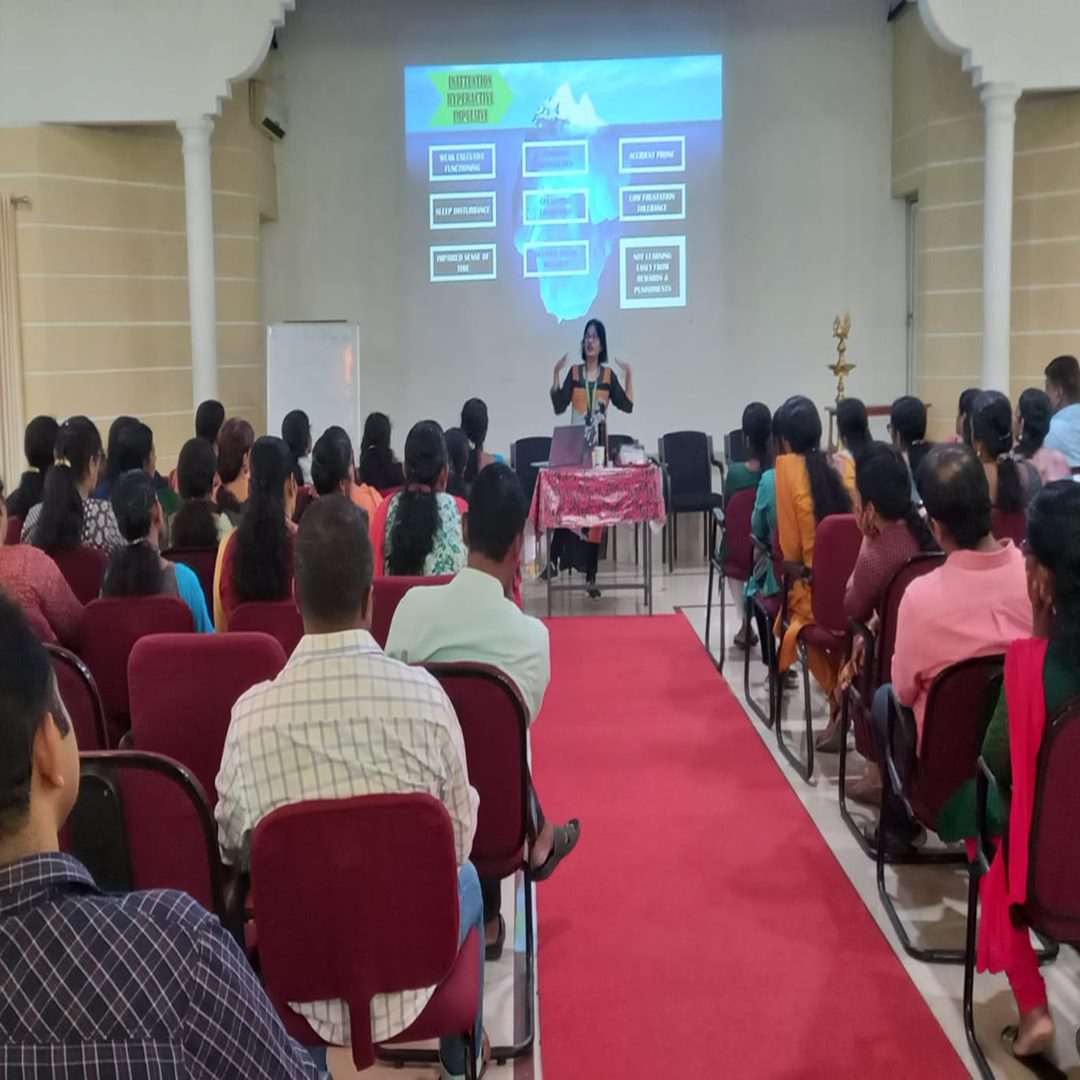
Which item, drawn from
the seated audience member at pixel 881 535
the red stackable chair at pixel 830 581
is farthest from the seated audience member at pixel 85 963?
the red stackable chair at pixel 830 581

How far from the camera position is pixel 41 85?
738cm

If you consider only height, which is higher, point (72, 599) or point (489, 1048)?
point (72, 599)

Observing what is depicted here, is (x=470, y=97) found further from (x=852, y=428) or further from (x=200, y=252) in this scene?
(x=852, y=428)

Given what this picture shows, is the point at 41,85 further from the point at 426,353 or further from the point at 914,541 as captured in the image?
the point at 914,541

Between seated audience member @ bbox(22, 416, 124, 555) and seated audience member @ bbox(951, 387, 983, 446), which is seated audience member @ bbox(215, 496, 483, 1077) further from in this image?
seated audience member @ bbox(951, 387, 983, 446)

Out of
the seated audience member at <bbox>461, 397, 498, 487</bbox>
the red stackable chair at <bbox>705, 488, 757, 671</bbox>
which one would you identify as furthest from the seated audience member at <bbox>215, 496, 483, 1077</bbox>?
the seated audience member at <bbox>461, 397, 498, 487</bbox>

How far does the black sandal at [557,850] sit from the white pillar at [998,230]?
5743mm

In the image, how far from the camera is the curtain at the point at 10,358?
7.36 metres

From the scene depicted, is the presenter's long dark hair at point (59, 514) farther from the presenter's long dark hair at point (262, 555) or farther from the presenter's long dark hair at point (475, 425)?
the presenter's long dark hair at point (475, 425)

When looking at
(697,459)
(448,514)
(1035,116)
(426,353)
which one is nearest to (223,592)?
(448,514)

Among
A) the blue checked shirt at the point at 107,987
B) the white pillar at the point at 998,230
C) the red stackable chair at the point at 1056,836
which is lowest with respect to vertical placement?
the red stackable chair at the point at 1056,836

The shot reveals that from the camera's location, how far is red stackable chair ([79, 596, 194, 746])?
3.04 m

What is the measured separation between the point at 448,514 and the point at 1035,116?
5.97 metres

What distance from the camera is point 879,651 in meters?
3.40
